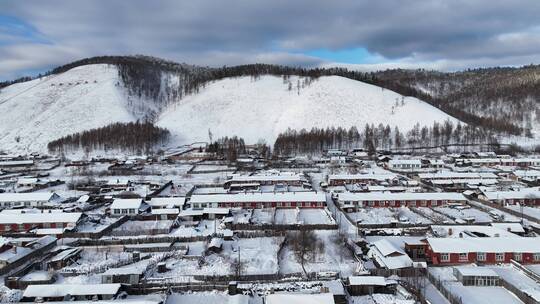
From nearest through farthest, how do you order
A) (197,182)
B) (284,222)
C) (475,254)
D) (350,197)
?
(475,254) < (284,222) < (350,197) < (197,182)

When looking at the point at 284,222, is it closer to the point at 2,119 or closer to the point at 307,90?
the point at 307,90

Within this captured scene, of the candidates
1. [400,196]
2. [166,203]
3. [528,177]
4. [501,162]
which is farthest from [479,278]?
[501,162]

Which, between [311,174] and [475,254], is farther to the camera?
[311,174]

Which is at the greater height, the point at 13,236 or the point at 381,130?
the point at 381,130

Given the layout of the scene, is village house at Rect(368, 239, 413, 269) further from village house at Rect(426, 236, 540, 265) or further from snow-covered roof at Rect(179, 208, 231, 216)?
snow-covered roof at Rect(179, 208, 231, 216)

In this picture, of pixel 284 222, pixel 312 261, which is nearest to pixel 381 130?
Result: pixel 284 222

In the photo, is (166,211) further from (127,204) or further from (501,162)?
(501,162)

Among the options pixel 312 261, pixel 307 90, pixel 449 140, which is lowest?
pixel 312 261
